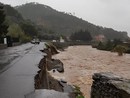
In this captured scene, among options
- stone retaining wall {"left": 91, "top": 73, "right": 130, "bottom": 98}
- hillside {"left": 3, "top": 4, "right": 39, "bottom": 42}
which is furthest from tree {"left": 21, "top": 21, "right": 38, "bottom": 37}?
stone retaining wall {"left": 91, "top": 73, "right": 130, "bottom": 98}

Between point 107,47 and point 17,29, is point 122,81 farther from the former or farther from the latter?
point 107,47

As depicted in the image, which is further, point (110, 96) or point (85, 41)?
point (85, 41)

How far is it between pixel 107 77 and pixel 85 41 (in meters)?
142

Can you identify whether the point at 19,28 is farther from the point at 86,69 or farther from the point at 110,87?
the point at 110,87

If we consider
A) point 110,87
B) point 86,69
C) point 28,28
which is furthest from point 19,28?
point 110,87

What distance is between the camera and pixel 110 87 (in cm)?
937

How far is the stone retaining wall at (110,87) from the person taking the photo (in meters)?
8.66

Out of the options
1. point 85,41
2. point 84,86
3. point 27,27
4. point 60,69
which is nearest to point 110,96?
point 84,86

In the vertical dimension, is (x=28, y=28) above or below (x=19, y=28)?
above

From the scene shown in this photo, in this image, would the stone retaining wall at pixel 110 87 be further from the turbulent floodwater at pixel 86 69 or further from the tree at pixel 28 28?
the tree at pixel 28 28

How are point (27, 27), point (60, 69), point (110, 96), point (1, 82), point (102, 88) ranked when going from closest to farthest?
point (110, 96) < point (102, 88) < point (1, 82) < point (60, 69) < point (27, 27)

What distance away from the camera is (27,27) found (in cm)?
11244

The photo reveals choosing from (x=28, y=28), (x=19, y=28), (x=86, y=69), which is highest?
(x=28, y=28)

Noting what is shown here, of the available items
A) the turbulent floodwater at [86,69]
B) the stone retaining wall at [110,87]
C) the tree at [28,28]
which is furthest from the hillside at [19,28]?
the stone retaining wall at [110,87]
